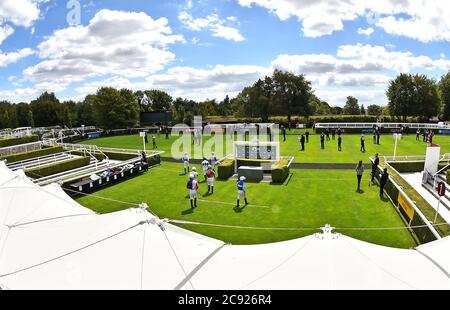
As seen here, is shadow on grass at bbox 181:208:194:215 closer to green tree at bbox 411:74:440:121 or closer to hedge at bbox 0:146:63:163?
hedge at bbox 0:146:63:163

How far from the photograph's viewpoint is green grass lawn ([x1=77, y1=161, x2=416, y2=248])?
12680mm

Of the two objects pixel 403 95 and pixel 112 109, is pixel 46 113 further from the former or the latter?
pixel 403 95

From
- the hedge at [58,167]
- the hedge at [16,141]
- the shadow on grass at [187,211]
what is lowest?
the shadow on grass at [187,211]

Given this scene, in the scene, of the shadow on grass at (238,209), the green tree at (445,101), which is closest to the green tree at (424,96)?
the green tree at (445,101)

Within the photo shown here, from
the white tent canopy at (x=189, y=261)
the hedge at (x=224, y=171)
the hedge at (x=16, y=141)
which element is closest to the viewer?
the white tent canopy at (x=189, y=261)

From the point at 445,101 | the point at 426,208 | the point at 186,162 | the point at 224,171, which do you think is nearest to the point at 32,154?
the point at 186,162

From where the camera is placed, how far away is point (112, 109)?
61.6m

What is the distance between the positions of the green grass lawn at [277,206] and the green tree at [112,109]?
4218cm

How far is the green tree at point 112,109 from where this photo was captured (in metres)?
61.6

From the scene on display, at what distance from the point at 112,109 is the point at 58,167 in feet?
129

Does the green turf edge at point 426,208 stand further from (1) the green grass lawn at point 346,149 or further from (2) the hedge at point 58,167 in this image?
(2) the hedge at point 58,167

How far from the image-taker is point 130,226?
756 centimetres
